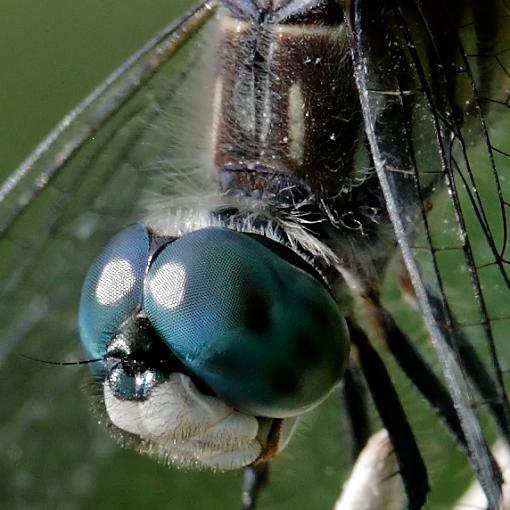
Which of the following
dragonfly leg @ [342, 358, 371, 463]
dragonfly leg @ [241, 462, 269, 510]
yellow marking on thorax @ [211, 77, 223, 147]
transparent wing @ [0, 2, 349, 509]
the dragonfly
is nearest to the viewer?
the dragonfly

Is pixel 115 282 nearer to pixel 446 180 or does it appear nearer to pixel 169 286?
pixel 169 286

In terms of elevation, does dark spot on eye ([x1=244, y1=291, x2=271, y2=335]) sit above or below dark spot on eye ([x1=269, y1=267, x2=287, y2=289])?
below

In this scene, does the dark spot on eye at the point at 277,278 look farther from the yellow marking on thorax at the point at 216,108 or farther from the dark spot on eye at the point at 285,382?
the yellow marking on thorax at the point at 216,108

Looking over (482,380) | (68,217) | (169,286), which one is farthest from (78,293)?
(482,380)

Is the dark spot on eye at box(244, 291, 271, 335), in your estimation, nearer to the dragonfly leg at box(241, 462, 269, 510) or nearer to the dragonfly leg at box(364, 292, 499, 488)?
the dragonfly leg at box(364, 292, 499, 488)

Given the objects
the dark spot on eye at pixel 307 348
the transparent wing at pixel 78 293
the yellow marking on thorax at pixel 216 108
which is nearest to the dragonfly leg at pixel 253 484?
the transparent wing at pixel 78 293

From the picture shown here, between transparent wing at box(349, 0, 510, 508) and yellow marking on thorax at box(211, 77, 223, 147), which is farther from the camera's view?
yellow marking on thorax at box(211, 77, 223, 147)

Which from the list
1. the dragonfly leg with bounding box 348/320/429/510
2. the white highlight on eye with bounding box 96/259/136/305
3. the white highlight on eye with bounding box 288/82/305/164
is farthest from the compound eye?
the dragonfly leg with bounding box 348/320/429/510

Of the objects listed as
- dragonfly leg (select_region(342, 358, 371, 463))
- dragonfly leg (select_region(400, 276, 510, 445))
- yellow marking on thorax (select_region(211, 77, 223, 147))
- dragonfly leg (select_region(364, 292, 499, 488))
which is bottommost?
dragonfly leg (select_region(342, 358, 371, 463))
